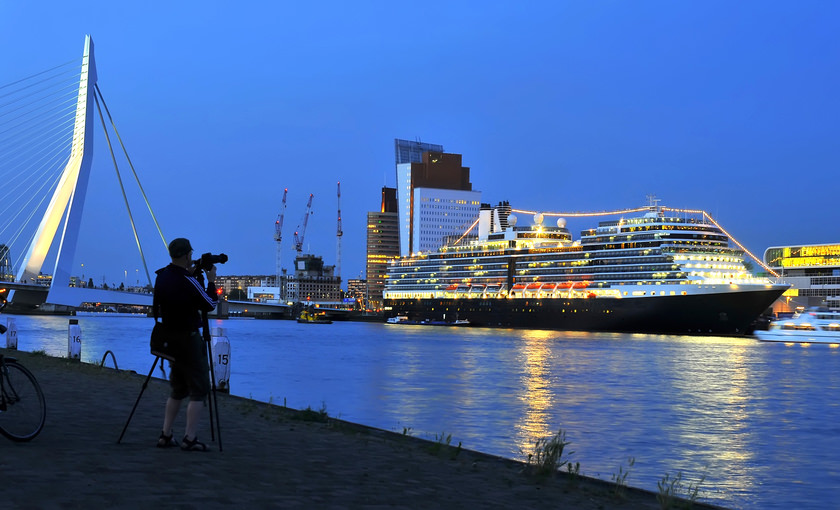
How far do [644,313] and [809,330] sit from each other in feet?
48.5

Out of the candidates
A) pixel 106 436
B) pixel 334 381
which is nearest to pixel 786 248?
pixel 334 381

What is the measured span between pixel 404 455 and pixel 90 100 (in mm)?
50752

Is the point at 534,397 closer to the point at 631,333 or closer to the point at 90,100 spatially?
the point at 90,100

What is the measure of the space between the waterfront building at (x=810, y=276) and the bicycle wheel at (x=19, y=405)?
449 feet

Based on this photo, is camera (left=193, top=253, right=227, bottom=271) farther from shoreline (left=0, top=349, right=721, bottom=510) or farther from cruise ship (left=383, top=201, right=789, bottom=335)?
cruise ship (left=383, top=201, right=789, bottom=335)

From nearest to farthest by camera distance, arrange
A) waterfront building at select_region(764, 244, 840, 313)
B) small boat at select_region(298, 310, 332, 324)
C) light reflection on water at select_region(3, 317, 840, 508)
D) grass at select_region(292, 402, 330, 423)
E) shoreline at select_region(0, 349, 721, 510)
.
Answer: shoreline at select_region(0, 349, 721, 510)
grass at select_region(292, 402, 330, 423)
light reflection on water at select_region(3, 317, 840, 508)
waterfront building at select_region(764, 244, 840, 313)
small boat at select_region(298, 310, 332, 324)

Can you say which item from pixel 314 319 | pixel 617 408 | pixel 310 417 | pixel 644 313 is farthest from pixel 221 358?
pixel 314 319

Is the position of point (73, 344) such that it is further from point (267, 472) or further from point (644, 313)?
point (644, 313)

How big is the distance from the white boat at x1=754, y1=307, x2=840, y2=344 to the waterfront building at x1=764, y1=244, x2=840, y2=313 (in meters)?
49.9

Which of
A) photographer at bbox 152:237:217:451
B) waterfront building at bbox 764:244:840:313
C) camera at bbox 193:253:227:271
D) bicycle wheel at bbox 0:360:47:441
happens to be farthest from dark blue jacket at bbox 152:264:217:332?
waterfront building at bbox 764:244:840:313

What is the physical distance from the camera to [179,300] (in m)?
8.12

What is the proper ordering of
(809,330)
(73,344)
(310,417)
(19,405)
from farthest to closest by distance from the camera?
1. (809,330)
2. (73,344)
3. (310,417)
4. (19,405)

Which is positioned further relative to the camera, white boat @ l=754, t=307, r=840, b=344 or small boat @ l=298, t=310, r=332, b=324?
small boat @ l=298, t=310, r=332, b=324

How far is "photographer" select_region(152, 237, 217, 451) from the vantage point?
8102 millimetres
